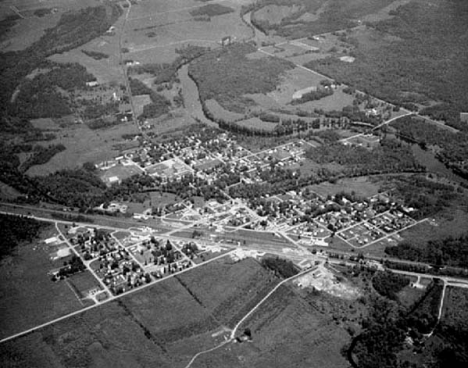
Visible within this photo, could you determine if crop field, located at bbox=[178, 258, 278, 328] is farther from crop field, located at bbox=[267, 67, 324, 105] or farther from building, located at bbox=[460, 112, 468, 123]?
building, located at bbox=[460, 112, 468, 123]

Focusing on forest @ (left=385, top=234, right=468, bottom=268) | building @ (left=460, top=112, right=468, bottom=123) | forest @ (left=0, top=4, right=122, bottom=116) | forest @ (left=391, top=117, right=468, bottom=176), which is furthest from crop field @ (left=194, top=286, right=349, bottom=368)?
forest @ (left=0, top=4, right=122, bottom=116)

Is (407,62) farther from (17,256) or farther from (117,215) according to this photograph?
(17,256)

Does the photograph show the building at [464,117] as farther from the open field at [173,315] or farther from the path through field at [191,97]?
the open field at [173,315]

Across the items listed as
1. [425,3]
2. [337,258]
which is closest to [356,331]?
[337,258]

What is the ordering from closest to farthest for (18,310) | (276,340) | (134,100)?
1. (276,340)
2. (18,310)
3. (134,100)

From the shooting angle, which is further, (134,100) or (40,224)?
(134,100)

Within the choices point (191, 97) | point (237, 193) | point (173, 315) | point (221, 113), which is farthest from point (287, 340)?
point (191, 97)

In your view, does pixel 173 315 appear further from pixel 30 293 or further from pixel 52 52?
pixel 52 52
